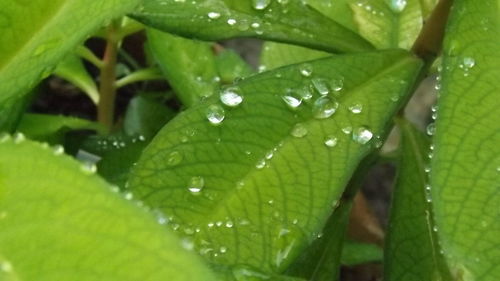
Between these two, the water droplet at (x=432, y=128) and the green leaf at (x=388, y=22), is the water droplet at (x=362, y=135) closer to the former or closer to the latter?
the water droplet at (x=432, y=128)

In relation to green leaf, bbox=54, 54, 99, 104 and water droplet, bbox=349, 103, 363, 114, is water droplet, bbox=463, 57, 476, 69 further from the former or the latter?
green leaf, bbox=54, 54, 99, 104

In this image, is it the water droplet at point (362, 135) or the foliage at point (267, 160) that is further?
the water droplet at point (362, 135)

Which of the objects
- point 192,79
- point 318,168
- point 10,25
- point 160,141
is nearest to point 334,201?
point 318,168

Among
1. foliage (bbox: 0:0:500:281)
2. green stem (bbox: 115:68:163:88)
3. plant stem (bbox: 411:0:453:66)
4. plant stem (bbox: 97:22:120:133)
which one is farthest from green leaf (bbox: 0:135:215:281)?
green stem (bbox: 115:68:163:88)

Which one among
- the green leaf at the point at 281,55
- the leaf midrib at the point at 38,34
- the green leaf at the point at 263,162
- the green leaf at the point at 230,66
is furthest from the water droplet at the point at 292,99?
the green leaf at the point at 230,66

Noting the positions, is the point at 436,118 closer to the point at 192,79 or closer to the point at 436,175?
the point at 436,175

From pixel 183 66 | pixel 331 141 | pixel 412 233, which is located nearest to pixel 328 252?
pixel 412 233
